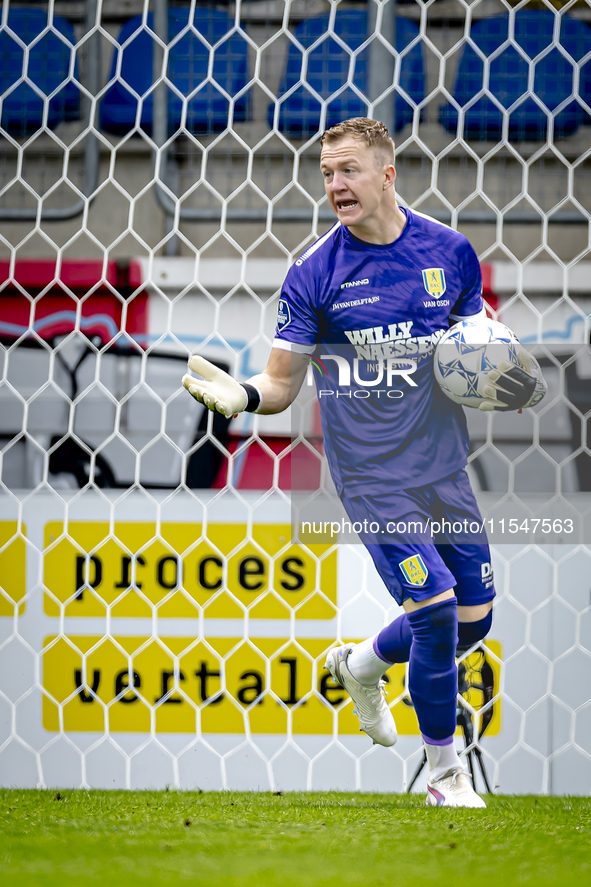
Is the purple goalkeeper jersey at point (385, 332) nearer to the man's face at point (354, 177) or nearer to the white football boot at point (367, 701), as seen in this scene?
the man's face at point (354, 177)

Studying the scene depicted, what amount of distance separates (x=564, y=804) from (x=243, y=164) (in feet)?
6.02

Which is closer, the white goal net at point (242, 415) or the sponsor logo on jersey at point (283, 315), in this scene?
the sponsor logo on jersey at point (283, 315)

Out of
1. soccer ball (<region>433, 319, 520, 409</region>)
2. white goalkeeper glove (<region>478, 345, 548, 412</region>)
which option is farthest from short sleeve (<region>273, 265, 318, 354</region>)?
white goalkeeper glove (<region>478, 345, 548, 412</region>)

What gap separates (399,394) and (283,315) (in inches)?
12.8

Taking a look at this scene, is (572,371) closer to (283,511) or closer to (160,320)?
(283,511)

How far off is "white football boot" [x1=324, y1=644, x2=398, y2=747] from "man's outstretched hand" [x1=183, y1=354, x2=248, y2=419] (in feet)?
2.41

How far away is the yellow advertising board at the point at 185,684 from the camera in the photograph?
1.97 m

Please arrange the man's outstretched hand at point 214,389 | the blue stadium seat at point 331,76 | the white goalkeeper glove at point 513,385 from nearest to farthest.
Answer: the man's outstretched hand at point 214,389 < the white goalkeeper glove at point 513,385 < the blue stadium seat at point 331,76

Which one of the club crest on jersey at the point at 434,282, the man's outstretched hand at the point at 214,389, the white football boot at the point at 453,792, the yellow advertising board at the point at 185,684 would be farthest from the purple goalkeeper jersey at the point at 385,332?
the white football boot at the point at 453,792

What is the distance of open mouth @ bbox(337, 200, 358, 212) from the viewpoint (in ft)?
5.55

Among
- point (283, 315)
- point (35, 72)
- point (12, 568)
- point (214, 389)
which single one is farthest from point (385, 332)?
point (35, 72)

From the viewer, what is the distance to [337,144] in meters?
1.67

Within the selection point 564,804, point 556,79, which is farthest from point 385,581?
point 556,79

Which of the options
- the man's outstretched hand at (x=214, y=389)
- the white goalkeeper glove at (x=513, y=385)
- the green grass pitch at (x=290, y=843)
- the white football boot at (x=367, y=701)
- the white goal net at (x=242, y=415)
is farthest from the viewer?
the white goal net at (x=242, y=415)
